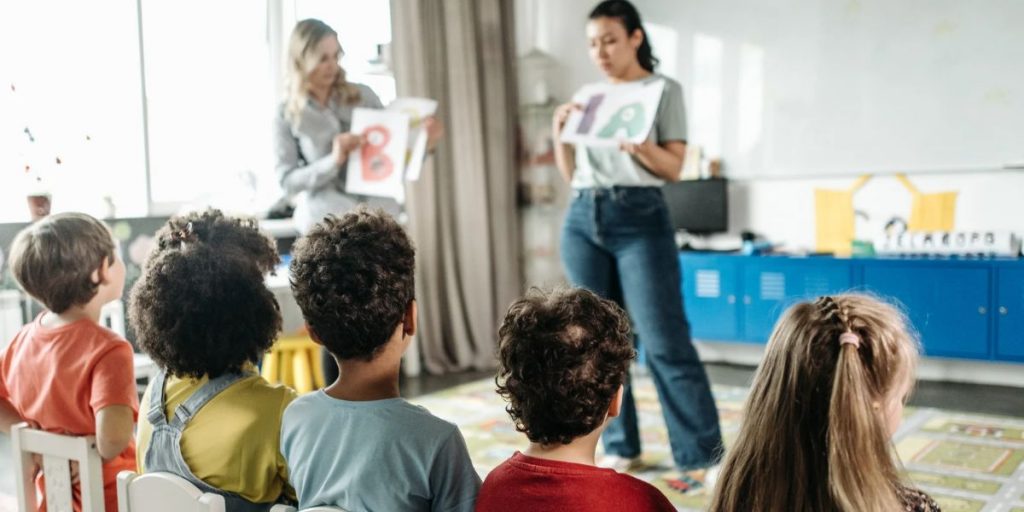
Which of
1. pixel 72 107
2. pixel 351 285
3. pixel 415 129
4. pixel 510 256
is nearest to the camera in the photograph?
pixel 351 285

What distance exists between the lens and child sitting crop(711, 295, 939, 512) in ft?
3.19

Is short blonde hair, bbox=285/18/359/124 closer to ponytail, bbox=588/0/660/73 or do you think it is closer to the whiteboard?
ponytail, bbox=588/0/660/73

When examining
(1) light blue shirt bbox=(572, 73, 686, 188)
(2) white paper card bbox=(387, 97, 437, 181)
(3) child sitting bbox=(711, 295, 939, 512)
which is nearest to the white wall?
(1) light blue shirt bbox=(572, 73, 686, 188)

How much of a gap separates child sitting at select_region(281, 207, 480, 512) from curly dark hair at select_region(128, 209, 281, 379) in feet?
0.53

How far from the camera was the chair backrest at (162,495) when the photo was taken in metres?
1.03

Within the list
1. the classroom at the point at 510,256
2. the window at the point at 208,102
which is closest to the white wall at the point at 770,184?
the classroom at the point at 510,256

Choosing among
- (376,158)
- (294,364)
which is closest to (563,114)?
(376,158)

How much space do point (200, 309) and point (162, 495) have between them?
348mm

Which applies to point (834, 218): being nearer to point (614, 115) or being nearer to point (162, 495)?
point (614, 115)

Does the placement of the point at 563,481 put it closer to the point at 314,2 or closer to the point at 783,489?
the point at 783,489

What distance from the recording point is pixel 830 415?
38.6 inches

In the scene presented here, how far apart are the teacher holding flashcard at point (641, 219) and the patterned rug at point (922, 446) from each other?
0.23 meters

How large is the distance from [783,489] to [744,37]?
3.78 meters

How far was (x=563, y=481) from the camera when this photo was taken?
3.35 ft
